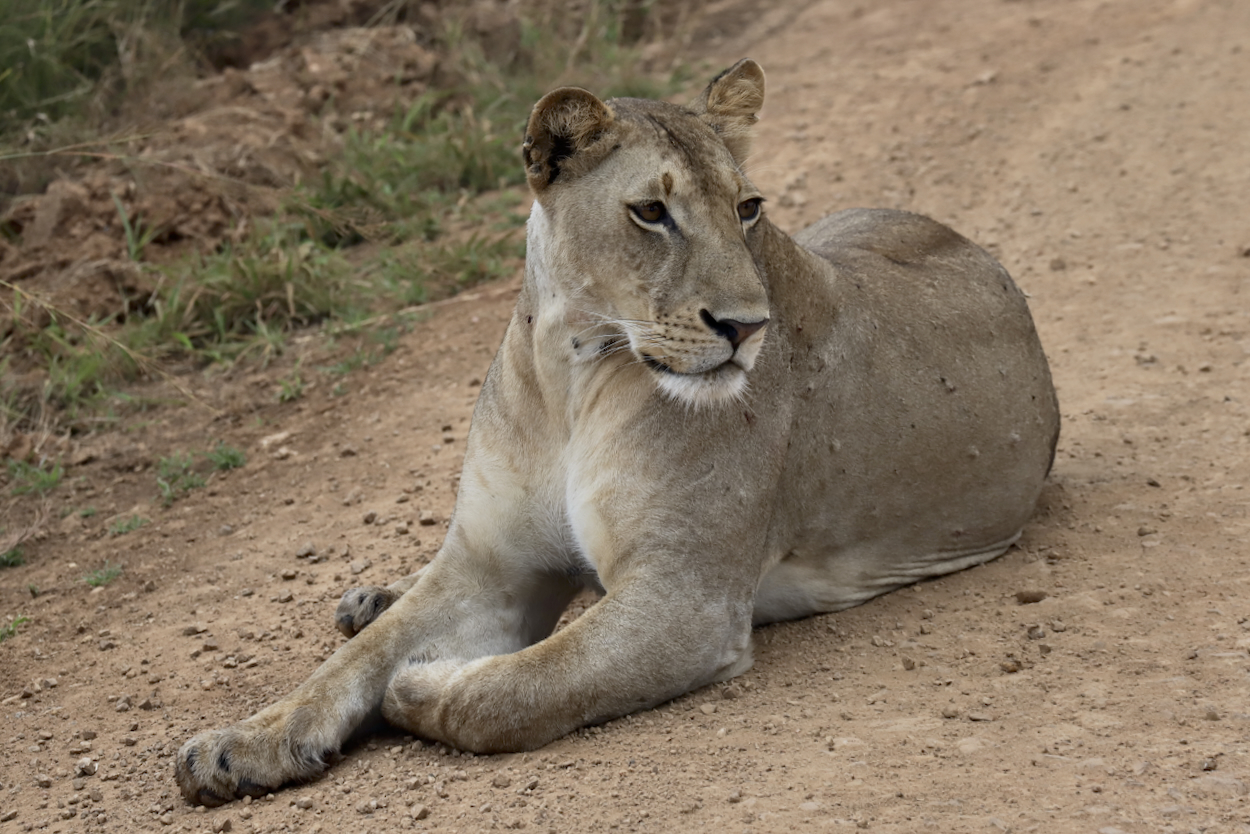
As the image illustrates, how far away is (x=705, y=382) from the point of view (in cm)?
401

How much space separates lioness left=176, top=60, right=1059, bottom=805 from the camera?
407 centimetres

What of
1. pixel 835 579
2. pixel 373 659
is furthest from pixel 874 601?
pixel 373 659

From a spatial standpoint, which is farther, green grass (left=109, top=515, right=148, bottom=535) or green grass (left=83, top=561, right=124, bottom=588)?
green grass (left=109, top=515, right=148, bottom=535)

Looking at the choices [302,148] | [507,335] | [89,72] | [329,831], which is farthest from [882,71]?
[329,831]

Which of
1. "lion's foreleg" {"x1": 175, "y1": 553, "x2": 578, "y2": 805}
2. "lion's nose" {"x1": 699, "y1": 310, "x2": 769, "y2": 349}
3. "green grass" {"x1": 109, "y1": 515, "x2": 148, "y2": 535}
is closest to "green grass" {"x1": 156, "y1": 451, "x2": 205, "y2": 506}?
"green grass" {"x1": 109, "y1": 515, "x2": 148, "y2": 535}

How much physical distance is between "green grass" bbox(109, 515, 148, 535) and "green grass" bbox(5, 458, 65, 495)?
0.52 metres

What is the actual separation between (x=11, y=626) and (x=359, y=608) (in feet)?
4.99

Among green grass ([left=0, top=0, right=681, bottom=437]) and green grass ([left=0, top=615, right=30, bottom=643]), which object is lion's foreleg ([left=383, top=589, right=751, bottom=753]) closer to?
green grass ([left=0, top=615, right=30, bottom=643])

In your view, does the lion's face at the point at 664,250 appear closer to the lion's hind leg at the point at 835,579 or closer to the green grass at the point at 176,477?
the lion's hind leg at the point at 835,579

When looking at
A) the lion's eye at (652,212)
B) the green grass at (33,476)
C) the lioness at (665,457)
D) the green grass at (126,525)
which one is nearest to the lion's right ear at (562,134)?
the lioness at (665,457)

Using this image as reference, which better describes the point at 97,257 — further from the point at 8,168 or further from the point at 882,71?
the point at 882,71

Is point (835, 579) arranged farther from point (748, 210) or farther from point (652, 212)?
point (652, 212)

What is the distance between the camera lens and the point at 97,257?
27.4 feet

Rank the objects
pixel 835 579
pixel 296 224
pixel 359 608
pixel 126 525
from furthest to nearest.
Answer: pixel 296 224
pixel 126 525
pixel 359 608
pixel 835 579
